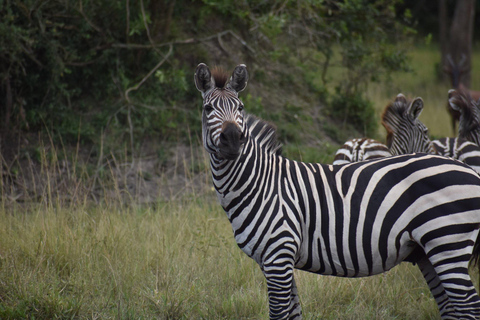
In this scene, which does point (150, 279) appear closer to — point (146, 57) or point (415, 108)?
point (415, 108)

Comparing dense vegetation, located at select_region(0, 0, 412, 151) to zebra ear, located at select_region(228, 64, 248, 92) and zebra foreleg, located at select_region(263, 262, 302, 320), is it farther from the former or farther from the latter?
zebra foreleg, located at select_region(263, 262, 302, 320)

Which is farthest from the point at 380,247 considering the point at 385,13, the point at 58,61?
the point at 385,13

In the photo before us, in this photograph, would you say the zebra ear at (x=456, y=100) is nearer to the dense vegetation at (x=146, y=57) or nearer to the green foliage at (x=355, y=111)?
the dense vegetation at (x=146, y=57)

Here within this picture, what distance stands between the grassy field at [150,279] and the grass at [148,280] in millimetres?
11

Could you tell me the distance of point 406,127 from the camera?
606 cm

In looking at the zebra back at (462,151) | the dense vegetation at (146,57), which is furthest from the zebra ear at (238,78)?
the dense vegetation at (146,57)

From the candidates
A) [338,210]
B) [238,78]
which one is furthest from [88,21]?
[338,210]

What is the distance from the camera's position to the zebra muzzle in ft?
11.6

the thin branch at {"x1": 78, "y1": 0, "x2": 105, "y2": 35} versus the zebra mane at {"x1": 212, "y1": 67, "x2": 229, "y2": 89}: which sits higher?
the thin branch at {"x1": 78, "y1": 0, "x2": 105, "y2": 35}

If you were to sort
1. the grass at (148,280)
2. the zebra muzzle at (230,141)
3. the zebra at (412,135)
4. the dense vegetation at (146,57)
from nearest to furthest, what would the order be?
the zebra muzzle at (230,141) → the grass at (148,280) → the zebra at (412,135) → the dense vegetation at (146,57)

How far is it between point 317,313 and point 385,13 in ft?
27.9

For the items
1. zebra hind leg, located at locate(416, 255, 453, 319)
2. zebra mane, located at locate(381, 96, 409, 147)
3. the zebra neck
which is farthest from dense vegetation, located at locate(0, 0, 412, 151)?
zebra hind leg, located at locate(416, 255, 453, 319)

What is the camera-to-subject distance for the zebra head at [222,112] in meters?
3.55

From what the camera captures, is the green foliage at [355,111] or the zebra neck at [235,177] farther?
the green foliage at [355,111]
